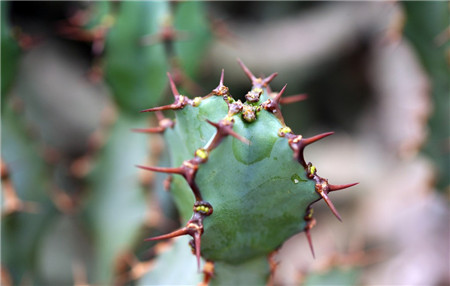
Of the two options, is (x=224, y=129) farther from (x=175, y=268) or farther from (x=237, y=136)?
(x=175, y=268)

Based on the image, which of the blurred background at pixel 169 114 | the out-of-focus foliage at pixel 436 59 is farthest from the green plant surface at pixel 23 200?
the out-of-focus foliage at pixel 436 59

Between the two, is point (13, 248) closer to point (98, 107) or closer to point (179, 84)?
point (179, 84)

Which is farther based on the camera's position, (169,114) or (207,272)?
(169,114)

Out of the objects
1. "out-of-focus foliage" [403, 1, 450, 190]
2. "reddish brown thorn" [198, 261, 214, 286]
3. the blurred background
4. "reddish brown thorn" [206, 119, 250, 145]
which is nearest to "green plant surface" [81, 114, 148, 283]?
the blurred background

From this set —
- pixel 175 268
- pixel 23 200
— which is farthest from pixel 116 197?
pixel 175 268

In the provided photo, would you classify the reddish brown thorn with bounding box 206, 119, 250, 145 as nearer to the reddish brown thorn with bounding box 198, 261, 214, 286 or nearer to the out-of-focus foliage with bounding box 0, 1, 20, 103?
the reddish brown thorn with bounding box 198, 261, 214, 286

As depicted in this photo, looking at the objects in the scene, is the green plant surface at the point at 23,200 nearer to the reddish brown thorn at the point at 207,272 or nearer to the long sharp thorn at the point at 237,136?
the reddish brown thorn at the point at 207,272
